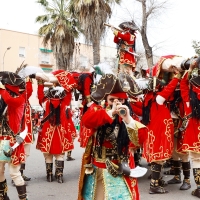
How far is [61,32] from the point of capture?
833 inches

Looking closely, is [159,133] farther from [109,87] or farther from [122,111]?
[122,111]

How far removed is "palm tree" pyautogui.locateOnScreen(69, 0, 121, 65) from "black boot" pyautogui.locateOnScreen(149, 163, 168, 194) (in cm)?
1205

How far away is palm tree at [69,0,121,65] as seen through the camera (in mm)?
17703

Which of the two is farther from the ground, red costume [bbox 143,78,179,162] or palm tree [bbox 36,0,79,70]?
palm tree [bbox 36,0,79,70]

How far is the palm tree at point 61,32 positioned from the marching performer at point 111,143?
57.8ft

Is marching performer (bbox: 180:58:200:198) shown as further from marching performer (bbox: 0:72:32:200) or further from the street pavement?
marching performer (bbox: 0:72:32:200)

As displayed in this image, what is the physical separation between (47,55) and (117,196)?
1408 inches

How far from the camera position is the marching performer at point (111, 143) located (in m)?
3.38

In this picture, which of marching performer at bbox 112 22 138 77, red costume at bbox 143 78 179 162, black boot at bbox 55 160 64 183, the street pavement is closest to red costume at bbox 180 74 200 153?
red costume at bbox 143 78 179 162

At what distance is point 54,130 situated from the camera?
686 cm

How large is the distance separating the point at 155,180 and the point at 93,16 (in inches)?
526

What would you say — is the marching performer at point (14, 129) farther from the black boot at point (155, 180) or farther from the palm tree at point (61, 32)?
the palm tree at point (61, 32)

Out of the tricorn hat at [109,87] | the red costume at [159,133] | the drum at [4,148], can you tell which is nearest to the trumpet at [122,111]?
the tricorn hat at [109,87]

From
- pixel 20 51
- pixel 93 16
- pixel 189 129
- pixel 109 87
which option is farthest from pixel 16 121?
pixel 20 51
